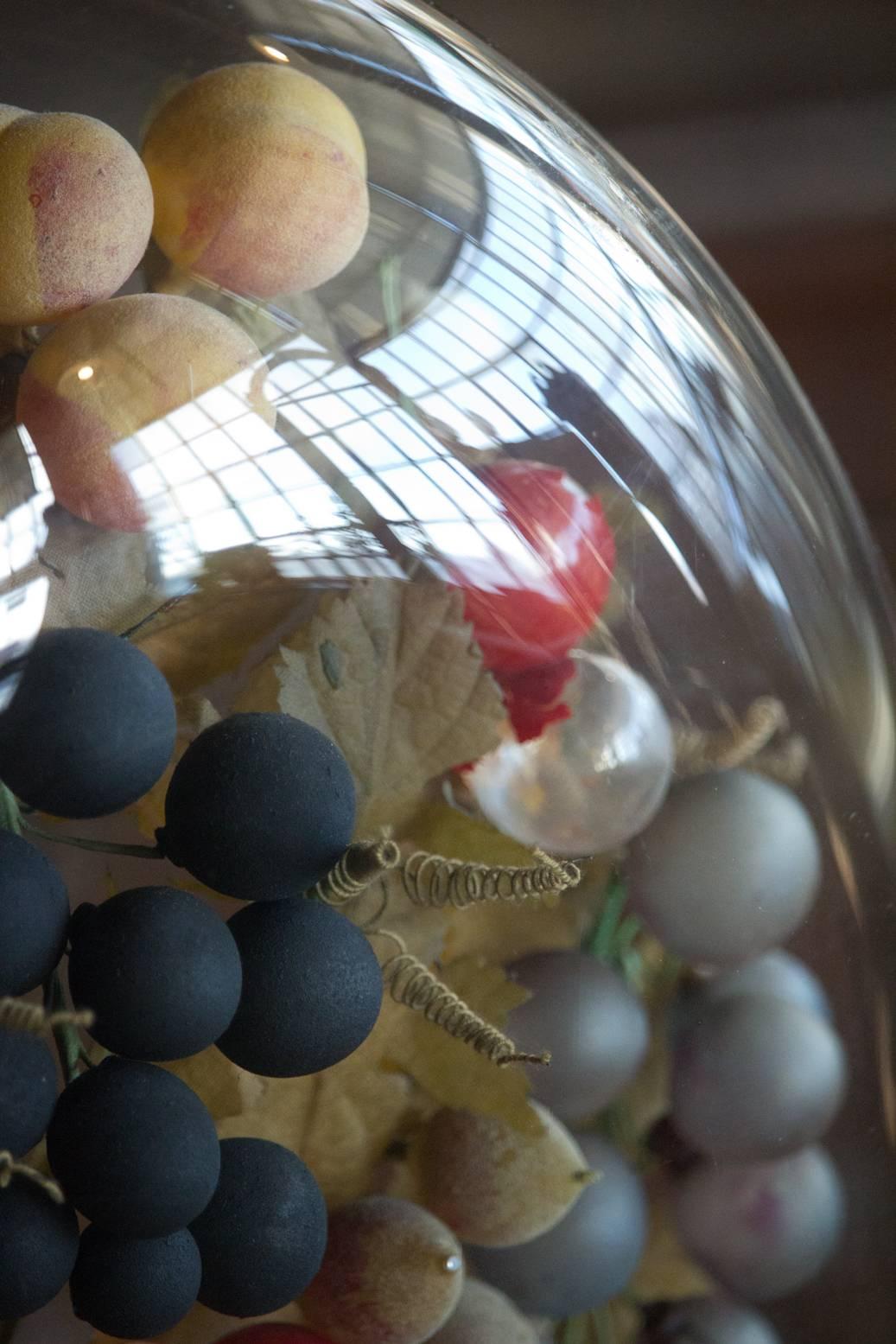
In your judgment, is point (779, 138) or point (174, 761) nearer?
point (174, 761)

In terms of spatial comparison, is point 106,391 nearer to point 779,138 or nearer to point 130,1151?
point 130,1151

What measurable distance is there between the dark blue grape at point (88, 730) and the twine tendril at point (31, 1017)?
0.03 meters

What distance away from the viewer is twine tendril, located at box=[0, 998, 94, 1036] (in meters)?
0.17

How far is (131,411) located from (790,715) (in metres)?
0.16

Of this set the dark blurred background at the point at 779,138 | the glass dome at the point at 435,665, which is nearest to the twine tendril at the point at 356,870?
the glass dome at the point at 435,665

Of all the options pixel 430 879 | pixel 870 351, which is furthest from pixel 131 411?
pixel 870 351

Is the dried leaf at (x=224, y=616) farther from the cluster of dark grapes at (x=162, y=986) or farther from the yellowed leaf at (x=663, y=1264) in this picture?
the yellowed leaf at (x=663, y=1264)

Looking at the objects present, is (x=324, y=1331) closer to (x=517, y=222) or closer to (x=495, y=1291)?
(x=495, y=1291)

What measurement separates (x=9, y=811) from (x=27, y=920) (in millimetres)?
23

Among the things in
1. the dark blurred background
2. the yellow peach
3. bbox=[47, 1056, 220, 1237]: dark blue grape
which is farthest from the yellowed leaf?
the dark blurred background

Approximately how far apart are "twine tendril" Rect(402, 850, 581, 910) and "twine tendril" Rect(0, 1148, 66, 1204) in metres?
0.07

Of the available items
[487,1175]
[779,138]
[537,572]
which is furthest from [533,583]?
[779,138]

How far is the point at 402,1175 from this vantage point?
9.4 inches

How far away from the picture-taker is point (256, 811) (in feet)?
0.63
